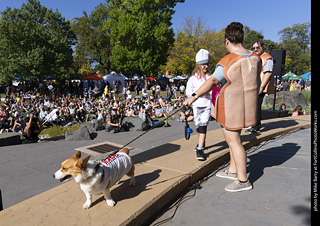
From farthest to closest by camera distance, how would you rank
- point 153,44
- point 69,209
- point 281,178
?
1. point 153,44
2. point 281,178
3. point 69,209

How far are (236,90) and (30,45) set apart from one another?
33219 mm

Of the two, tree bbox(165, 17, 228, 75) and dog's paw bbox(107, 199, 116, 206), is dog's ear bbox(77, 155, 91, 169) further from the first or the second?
tree bbox(165, 17, 228, 75)

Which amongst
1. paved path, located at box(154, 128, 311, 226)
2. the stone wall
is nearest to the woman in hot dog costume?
paved path, located at box(154, 128, 311, 226)

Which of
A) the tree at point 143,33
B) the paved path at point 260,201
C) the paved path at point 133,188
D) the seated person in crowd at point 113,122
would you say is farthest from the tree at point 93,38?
the paved path at point 260,201

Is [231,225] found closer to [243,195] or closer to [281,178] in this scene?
[243,195]

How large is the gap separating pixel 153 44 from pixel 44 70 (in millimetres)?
15290

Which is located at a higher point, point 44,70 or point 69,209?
point 44,70

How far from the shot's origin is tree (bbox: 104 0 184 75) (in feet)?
111

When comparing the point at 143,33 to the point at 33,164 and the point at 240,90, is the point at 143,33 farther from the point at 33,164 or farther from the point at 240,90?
the point at 240,90

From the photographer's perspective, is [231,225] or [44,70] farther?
[44,70]

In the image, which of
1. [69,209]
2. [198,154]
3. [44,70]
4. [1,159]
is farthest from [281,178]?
[44,70]

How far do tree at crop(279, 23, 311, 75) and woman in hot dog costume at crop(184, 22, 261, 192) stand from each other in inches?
2427

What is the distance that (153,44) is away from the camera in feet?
115

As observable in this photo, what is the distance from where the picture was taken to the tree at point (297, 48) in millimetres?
57219
